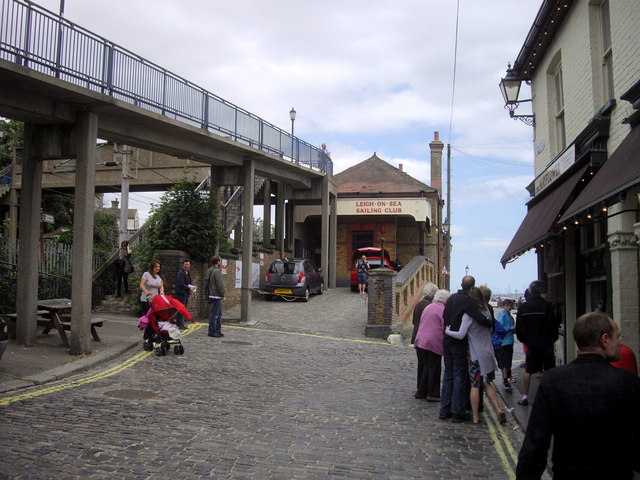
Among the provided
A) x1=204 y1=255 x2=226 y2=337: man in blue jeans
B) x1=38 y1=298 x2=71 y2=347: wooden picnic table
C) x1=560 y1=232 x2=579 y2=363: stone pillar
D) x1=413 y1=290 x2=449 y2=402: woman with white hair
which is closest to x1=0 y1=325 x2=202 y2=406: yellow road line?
x1=38 y1=298 x2=71 y2=347: wooden picnic table

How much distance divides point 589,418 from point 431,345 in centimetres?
582

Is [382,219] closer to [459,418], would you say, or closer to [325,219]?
[325,219]

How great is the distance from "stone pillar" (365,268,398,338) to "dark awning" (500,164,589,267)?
19.6ft

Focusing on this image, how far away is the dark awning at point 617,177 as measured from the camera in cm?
576

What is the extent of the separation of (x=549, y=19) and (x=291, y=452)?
966cm

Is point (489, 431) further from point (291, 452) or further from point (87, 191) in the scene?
point (87, 191)

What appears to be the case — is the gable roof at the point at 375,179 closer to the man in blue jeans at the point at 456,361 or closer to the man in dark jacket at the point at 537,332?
the man in dark jacket at the point at 537,332

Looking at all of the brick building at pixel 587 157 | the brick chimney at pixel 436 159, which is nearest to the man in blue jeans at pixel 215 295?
the brick building at pixel 587 157

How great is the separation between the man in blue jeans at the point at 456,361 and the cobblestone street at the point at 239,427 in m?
0.25

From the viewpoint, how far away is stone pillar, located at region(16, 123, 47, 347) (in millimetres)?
11492

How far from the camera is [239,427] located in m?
6.98

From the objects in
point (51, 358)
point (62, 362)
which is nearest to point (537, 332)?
point (62, 362)

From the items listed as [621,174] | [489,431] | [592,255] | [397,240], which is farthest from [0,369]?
[397,240]

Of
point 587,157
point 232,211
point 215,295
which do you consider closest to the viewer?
point 587,157
